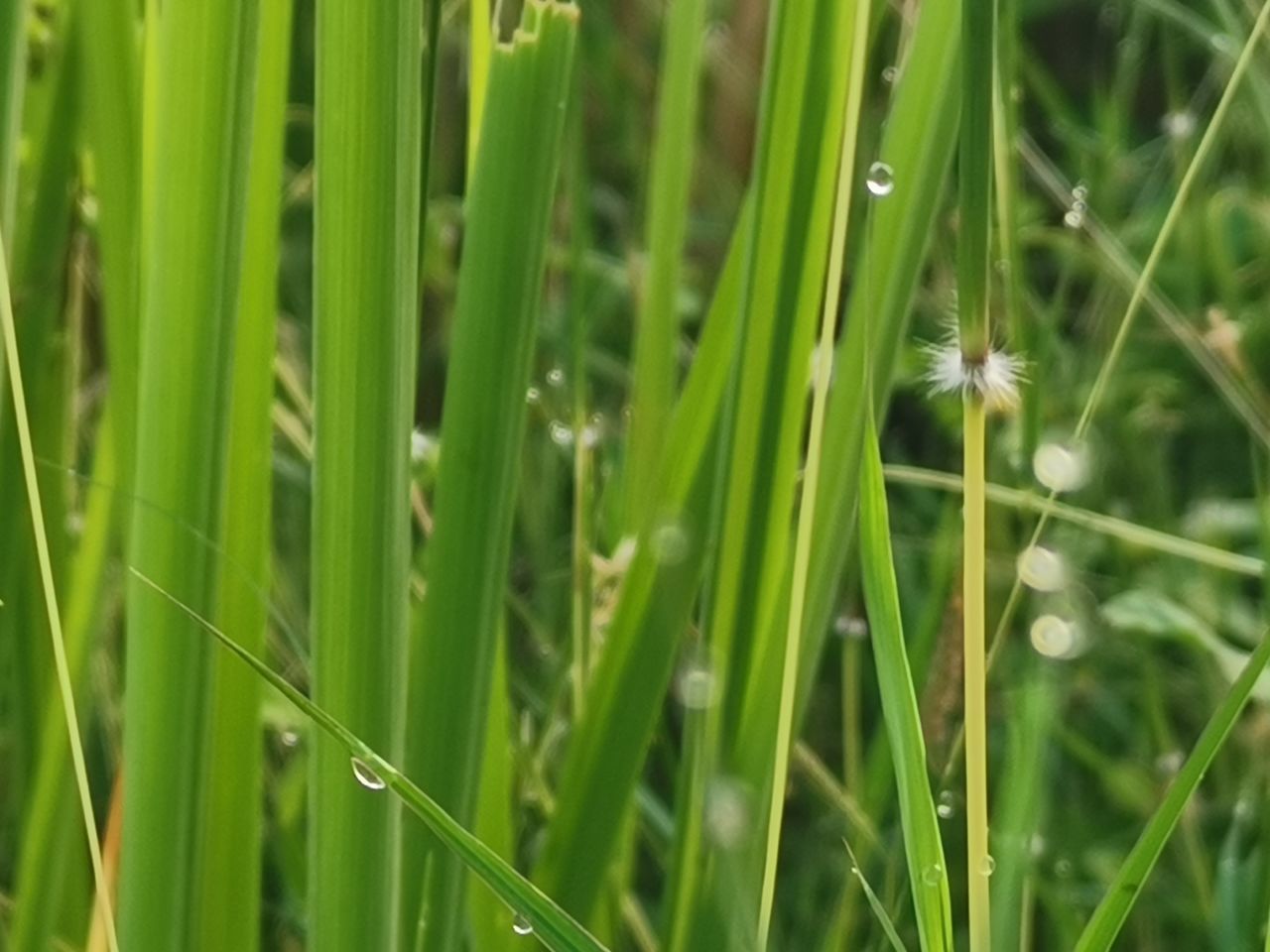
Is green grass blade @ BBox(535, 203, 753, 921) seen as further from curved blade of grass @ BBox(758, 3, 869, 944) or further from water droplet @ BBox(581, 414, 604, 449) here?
water droplet @ BBox(581, 414, 604, 449)

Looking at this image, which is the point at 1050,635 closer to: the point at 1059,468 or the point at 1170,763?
the point at 1170,763

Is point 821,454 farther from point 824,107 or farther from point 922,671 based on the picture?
point 922,671

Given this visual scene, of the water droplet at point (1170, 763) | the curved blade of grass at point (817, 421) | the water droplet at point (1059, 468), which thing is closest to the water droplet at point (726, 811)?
the curved blade of grass at point (817, 421)

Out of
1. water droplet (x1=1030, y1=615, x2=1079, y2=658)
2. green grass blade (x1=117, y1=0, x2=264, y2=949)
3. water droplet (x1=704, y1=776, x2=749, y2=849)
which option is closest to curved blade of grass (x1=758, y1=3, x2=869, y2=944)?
water droplet (x1=704, y1=776, x2=749, y2=849)

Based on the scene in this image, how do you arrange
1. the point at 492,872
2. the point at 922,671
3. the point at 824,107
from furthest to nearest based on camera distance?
the point at 922,671
the point at 824,107
the point at 492,872

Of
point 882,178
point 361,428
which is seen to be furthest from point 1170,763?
point 361,428

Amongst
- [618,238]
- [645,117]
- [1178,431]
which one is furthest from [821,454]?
[645,117]

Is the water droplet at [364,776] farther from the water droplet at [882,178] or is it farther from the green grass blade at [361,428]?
the water droplet at [882,178]
